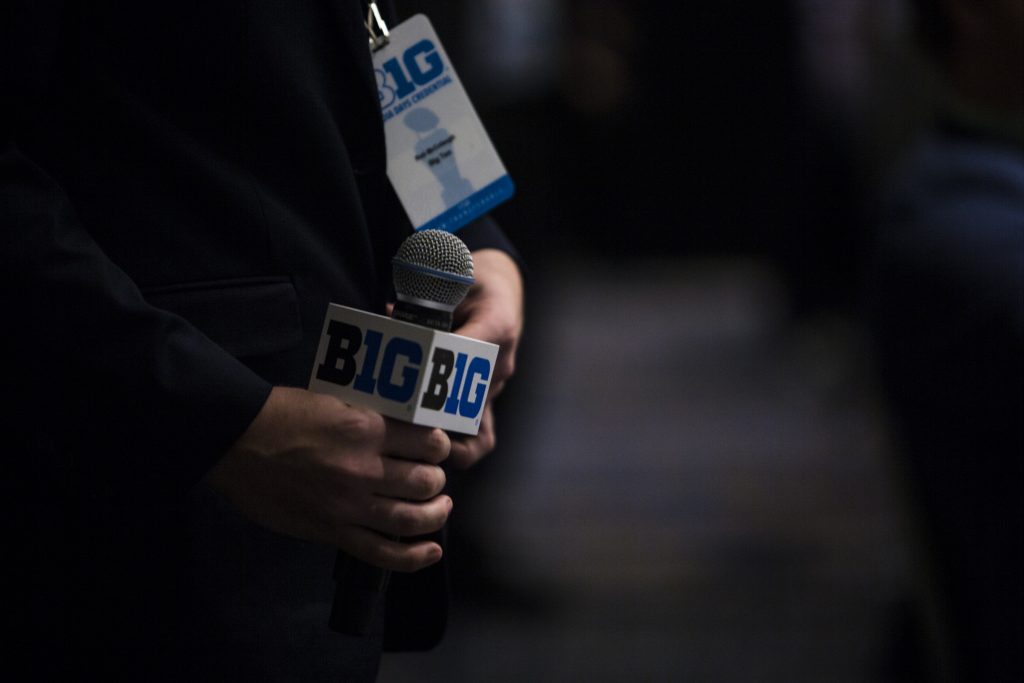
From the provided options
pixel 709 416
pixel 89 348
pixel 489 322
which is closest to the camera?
pixel 89 348

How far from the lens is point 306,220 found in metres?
1.01

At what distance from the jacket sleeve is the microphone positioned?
121mm

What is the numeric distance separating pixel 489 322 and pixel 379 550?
272mm

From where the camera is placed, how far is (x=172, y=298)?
941 millimetres

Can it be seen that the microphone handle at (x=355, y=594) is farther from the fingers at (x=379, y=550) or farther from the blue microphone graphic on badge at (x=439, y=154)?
the blue microphone graphic on badge at (x=439, y=154)

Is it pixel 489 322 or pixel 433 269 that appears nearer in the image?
pixel 433 269

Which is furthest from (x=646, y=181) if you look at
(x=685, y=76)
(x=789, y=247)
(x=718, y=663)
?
(x=718, y=663)

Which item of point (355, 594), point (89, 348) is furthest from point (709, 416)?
point (89, 348)

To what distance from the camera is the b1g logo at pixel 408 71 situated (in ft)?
3.71

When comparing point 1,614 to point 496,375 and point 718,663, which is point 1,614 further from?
point 718,663

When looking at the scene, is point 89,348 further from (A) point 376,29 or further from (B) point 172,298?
(A) point 376,29

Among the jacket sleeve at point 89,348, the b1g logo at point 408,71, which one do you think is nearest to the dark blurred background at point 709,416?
the b1g logo at point 408,71

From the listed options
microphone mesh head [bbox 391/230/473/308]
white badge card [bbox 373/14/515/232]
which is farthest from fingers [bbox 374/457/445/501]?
white badge card [bbox 373/14/515/232]

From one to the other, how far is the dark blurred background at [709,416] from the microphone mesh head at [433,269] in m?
0.77
